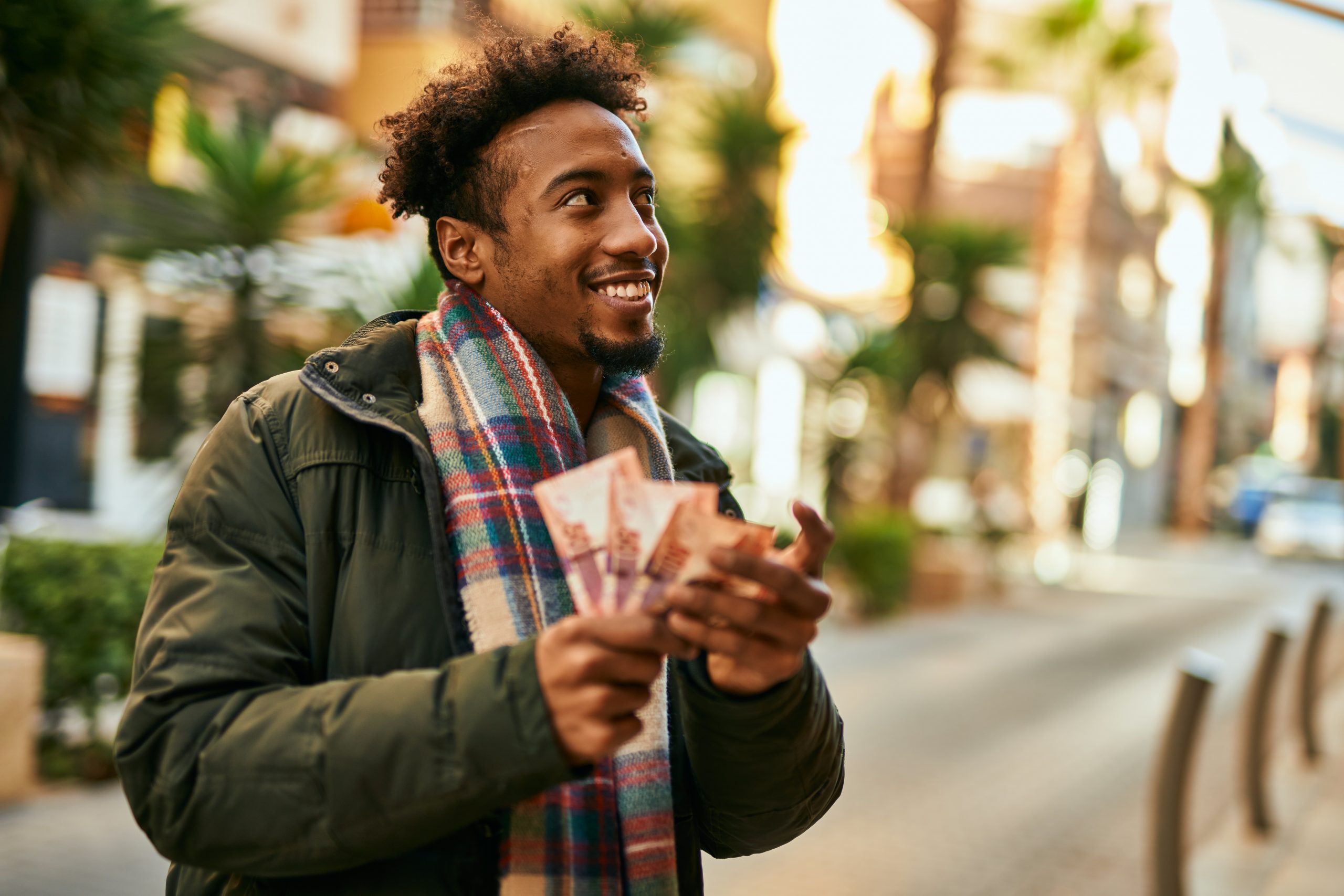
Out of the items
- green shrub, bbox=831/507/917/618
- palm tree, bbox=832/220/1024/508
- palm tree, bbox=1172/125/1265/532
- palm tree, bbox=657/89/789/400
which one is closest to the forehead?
palm tree, bbox=657/89/789/400

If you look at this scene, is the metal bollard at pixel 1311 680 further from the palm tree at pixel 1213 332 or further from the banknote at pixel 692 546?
the palm tree at pixel 1213 332

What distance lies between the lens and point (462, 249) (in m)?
2.01

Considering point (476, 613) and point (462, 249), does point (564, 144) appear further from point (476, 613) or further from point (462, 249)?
point (476, 613)

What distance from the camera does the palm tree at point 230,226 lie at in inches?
297

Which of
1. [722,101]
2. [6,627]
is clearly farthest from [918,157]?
[6,627]

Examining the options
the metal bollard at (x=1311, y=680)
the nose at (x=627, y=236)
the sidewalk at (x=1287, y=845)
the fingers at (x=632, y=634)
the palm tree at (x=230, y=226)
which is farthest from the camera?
the metal bollard at (x=1311, y=680)

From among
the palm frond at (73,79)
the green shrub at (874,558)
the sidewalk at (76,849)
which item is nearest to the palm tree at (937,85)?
the green shrub at (874,558)

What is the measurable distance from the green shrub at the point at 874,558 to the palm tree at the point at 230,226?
7.92m

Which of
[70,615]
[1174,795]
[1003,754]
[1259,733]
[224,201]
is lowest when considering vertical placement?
[1003,754]

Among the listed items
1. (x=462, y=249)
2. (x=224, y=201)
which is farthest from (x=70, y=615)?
(x=462, y=249)

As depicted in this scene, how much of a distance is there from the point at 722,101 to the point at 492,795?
39.9 ft

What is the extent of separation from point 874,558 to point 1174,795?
9.48 m

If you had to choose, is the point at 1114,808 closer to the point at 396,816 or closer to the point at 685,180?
the point at 396,816

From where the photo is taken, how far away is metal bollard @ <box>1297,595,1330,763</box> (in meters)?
8.39
